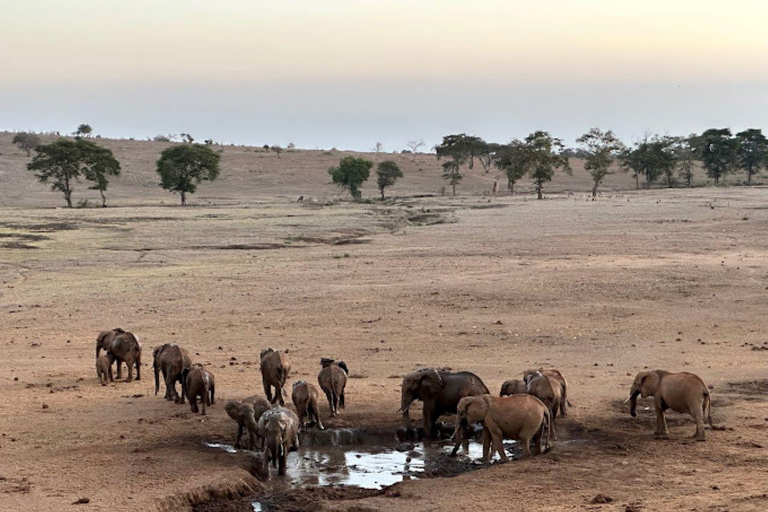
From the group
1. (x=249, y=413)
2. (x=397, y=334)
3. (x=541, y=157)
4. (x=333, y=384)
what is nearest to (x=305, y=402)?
(x=333, y=384)

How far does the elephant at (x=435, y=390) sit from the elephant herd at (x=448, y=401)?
0.05ft

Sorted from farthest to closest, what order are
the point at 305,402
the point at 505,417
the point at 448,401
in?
the point at 305,402 → the point at 448,401 → the point at 505,417

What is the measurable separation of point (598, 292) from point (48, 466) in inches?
698

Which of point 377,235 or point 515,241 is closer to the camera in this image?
point 515,241

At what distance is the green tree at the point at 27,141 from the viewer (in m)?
120

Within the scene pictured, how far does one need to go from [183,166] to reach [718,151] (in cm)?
6274

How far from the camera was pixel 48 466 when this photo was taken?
449 inches

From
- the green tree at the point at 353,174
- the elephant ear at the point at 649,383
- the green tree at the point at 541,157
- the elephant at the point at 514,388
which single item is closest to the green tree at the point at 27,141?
the green tree at the point at 353,174

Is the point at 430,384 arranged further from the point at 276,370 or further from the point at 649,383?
the point at 649,383

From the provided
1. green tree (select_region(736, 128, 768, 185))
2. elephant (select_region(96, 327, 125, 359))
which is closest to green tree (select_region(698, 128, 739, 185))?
green tree (select_region(736, 128, 768, 185))

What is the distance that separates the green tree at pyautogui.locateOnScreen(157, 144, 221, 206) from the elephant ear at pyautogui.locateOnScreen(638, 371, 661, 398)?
71.5 meters

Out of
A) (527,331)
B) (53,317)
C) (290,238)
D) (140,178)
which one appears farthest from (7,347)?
(140,178)

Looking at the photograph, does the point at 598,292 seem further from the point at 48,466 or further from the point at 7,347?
the point at 48,466

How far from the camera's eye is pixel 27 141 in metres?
120
